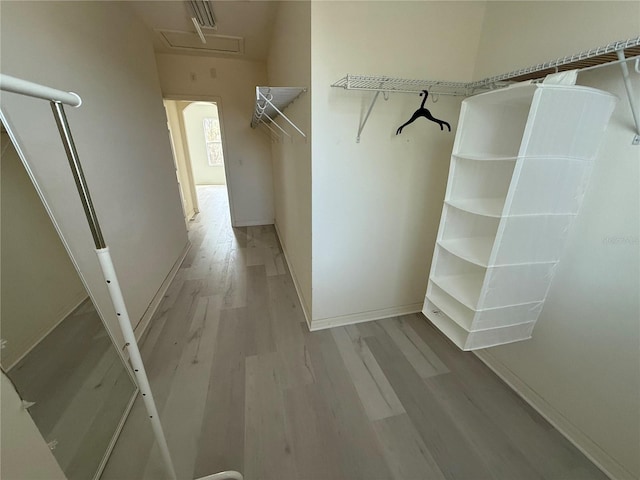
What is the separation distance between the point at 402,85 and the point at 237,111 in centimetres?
337

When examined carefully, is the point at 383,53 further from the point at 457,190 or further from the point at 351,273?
the point at 351,273

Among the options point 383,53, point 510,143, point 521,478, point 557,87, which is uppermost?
point 383,53

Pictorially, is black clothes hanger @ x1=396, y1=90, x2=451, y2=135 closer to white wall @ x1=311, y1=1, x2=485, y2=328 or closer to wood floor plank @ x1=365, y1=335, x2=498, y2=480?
white wall @ x1=311, y1=1, x2=485, y2=328

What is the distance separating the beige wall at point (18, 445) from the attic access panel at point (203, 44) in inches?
141

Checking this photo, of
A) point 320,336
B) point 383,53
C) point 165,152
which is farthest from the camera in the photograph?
point 165,152

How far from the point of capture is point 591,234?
1262 millimetres

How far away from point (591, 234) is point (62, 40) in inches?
120

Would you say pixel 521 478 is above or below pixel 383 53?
below

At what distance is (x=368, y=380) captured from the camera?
5.67 feet

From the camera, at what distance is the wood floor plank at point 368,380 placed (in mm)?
1536

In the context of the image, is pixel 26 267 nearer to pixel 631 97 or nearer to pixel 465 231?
pixel 465 231

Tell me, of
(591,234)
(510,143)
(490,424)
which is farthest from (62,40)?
(490,424)

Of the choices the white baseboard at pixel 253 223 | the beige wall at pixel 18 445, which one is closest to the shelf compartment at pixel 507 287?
the beige wall at pixel 18 445

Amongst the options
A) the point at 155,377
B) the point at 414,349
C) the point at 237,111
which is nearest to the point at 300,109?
the point at 414,349
